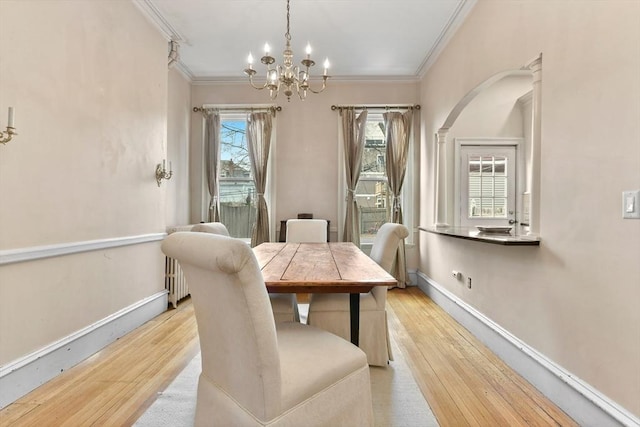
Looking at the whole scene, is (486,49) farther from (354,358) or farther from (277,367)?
(277,367)

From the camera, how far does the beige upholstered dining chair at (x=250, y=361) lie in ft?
3.37

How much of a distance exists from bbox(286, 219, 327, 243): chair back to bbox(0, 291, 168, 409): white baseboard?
5.19 ft

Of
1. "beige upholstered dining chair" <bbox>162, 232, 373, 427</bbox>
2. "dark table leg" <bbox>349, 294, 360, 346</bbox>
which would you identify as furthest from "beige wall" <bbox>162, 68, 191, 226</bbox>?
"beige upholstered dining chair" <bbox>162, 232, 373, 427</bbox>

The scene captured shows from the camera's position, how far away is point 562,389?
187 centimetres

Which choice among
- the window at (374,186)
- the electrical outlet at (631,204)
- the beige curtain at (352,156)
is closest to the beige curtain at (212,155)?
the beige curtain at (352,156)

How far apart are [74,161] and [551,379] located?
3.28m

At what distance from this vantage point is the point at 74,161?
2.36 metres

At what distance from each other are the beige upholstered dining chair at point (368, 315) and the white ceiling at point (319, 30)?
226 cm

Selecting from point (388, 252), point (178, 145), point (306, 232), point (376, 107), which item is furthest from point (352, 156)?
point (388, 252)

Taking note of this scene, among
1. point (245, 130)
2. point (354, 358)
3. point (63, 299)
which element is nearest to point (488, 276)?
point (354, 358)

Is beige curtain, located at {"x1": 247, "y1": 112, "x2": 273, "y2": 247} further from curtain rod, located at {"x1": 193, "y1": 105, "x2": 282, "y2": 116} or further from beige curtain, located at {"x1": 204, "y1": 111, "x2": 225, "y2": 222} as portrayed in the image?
beige curtain, located at {"x1": 204, "y1": 111, "x2": 225, "y2": 222}

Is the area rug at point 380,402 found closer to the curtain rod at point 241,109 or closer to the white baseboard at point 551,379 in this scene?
the white baseboard at point 551,379

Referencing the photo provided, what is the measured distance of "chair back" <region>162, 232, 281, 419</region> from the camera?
99 centimetres

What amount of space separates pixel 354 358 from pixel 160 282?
9.48 feet
